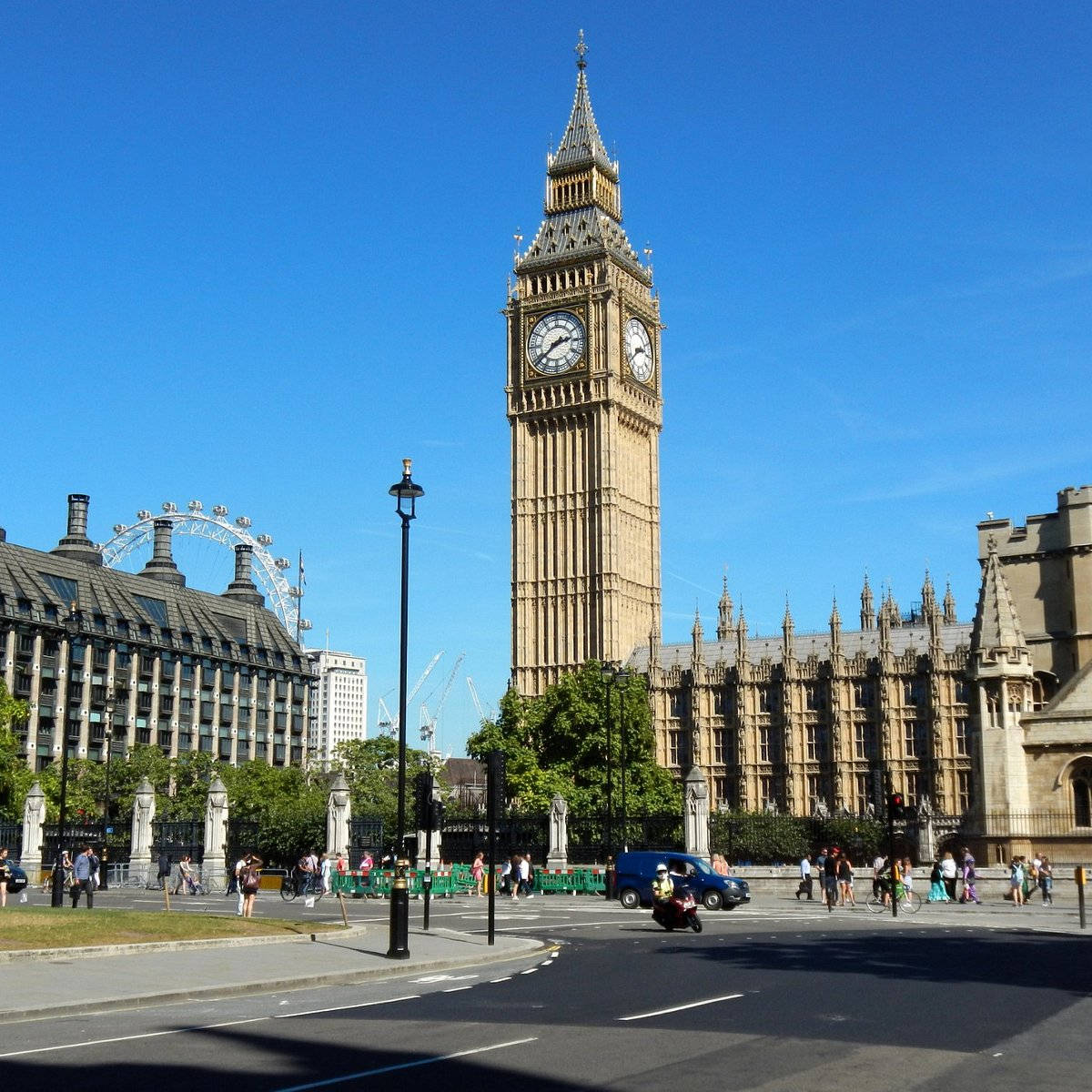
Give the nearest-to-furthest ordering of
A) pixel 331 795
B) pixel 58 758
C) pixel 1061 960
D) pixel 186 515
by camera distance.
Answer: pixel 1061 960, pixel 331 795, pixel 58 758, pixel 186 515

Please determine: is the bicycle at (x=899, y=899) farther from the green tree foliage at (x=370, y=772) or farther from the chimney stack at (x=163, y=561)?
the chimney stack at (x=163, y=561)

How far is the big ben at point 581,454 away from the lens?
11312cm

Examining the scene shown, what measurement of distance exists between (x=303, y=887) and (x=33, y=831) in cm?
1794

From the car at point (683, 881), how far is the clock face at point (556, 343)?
76.6 metres

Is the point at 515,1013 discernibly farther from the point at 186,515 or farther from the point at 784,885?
the point at 186,515

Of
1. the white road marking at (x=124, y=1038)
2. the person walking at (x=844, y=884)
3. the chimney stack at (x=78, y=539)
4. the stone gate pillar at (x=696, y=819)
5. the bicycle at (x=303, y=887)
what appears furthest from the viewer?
the chimney stack at (x=78, y=539)

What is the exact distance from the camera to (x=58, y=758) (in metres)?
112

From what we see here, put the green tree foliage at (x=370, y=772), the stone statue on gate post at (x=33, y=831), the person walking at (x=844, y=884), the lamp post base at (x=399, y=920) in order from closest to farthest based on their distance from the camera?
the lamp post base at (x=399, y=920) < the person walking at (x=844, y=884) < the stone statue on gate post at (x=33, y=831) < the green tree foliage at (x=370, y=772)

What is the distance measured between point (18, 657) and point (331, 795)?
73.4 metres

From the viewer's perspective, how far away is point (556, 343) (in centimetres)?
11669

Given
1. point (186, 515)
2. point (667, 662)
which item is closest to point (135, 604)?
A: point (186, 515)

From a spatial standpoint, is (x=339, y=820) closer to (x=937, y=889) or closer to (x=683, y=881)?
(x=683, y=881)

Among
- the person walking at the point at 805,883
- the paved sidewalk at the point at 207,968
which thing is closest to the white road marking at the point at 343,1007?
the paved sidewalk at the point at 207,968

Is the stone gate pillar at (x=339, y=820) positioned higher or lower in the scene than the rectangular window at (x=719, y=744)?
lower
